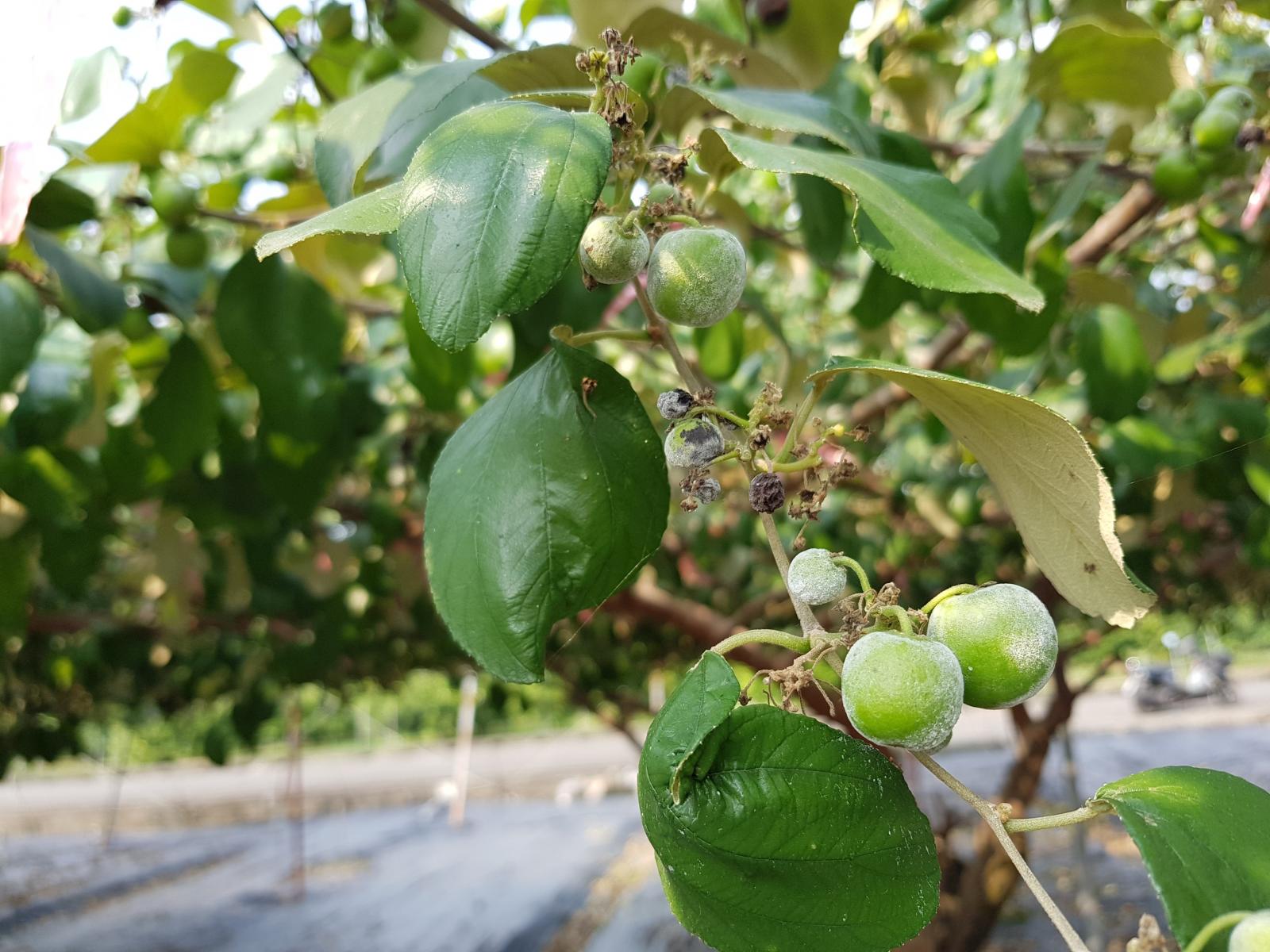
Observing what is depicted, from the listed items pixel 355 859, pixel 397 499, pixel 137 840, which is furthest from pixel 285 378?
pixel 137 840

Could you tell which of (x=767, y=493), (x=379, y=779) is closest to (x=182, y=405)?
(x=767, y=493)

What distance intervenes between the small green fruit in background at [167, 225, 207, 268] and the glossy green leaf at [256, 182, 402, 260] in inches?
36.4

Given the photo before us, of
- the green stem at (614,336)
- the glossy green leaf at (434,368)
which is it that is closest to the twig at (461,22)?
the glossy green leaf at (434,368)

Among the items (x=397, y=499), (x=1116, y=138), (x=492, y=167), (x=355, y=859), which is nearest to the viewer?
(x=492, y=167)

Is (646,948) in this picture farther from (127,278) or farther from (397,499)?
(127,278)

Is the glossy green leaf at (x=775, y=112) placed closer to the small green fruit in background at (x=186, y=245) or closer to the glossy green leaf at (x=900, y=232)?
the glossy green leaf at (x=900, y=232)

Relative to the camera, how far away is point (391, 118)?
55 cm

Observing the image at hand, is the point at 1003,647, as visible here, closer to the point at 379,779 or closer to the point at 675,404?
the point at 675,404

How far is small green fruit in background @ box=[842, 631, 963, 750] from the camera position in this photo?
317mm

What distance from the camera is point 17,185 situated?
44 centimetres

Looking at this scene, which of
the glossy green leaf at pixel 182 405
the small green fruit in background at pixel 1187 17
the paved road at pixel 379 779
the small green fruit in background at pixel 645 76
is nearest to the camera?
the small green fruit in background at pixel 645 76

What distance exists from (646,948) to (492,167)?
5264 mm

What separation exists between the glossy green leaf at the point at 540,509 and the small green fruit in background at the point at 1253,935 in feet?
0.83

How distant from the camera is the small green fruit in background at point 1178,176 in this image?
39.2 inches
